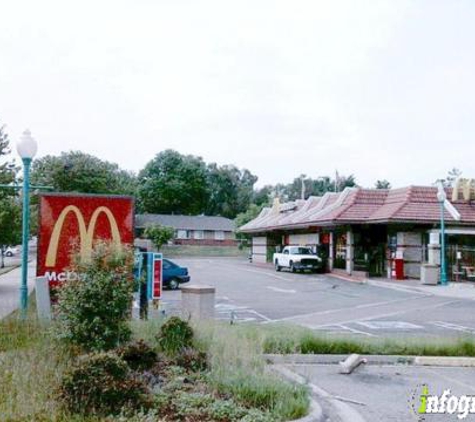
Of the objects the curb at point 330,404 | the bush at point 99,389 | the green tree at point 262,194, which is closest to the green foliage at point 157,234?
the green tree at point 262,194

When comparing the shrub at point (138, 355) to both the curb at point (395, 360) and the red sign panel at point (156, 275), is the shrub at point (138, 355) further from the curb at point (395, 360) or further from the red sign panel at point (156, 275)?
the red sign panel at point (156, 275)

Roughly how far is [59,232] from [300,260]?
2902cm

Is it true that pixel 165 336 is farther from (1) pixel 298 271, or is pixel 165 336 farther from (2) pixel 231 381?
(1) pixel 298 271

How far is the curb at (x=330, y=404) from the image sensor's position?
709 cm

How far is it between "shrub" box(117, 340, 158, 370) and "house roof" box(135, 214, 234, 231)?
7874cm

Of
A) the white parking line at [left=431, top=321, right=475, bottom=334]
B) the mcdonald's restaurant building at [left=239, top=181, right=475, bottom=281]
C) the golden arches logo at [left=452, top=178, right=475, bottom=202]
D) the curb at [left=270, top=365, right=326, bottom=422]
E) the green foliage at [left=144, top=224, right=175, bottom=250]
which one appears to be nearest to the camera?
the curb at [left=270, top=365, right=326, bottom=422]

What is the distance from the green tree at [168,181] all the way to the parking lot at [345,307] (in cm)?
6521

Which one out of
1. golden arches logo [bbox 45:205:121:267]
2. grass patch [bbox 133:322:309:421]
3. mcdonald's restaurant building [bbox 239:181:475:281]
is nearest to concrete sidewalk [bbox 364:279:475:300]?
mcdonald's restaurant building [bbox 239:181:475:281]

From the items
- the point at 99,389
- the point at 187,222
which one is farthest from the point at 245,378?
the point at 187,222

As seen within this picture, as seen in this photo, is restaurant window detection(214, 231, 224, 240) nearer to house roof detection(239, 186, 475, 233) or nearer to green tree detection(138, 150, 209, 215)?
green tree detection(138, 150, 209, 215)

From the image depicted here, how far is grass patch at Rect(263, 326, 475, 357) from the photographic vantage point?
36.8ft

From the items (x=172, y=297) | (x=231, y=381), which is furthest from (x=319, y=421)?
(x=172, y=297)

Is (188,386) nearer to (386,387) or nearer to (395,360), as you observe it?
(386,387)

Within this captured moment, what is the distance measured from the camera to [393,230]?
122 feet
